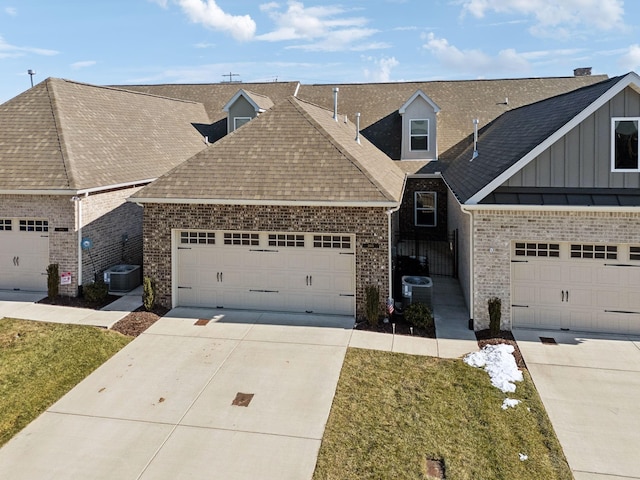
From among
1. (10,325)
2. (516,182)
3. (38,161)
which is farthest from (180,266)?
(516,182)

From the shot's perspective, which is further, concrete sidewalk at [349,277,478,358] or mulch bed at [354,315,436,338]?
mulch bed at [354,315,436,338]

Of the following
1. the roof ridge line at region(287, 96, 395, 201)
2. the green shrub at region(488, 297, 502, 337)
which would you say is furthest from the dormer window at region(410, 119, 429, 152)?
the green shrub at region(488, 297, 502, 337)

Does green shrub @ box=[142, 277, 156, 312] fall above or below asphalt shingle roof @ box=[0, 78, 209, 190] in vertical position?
below

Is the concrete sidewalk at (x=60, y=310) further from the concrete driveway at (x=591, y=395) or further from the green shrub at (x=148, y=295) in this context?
the concrete driveway at (x=591, y=395)

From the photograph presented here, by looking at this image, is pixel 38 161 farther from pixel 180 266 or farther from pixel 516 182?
pixel 516 182

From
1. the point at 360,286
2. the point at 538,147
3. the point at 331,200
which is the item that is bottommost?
the point at 360,286

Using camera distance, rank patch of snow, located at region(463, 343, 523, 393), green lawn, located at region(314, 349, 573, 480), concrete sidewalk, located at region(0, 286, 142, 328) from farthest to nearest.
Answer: concrete sidewalk, located at region(0, 286, 142, 328) → patch of snow, located at region(463, 343, 523, 393) → green lawn, located at region(314, 349, 573, 480)

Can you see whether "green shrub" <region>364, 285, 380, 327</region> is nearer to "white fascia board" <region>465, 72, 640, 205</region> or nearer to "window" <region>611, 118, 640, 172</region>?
"white fascia board" <region>465, 72, 640, 205</region>

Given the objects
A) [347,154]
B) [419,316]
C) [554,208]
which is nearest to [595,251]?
[554,208]
